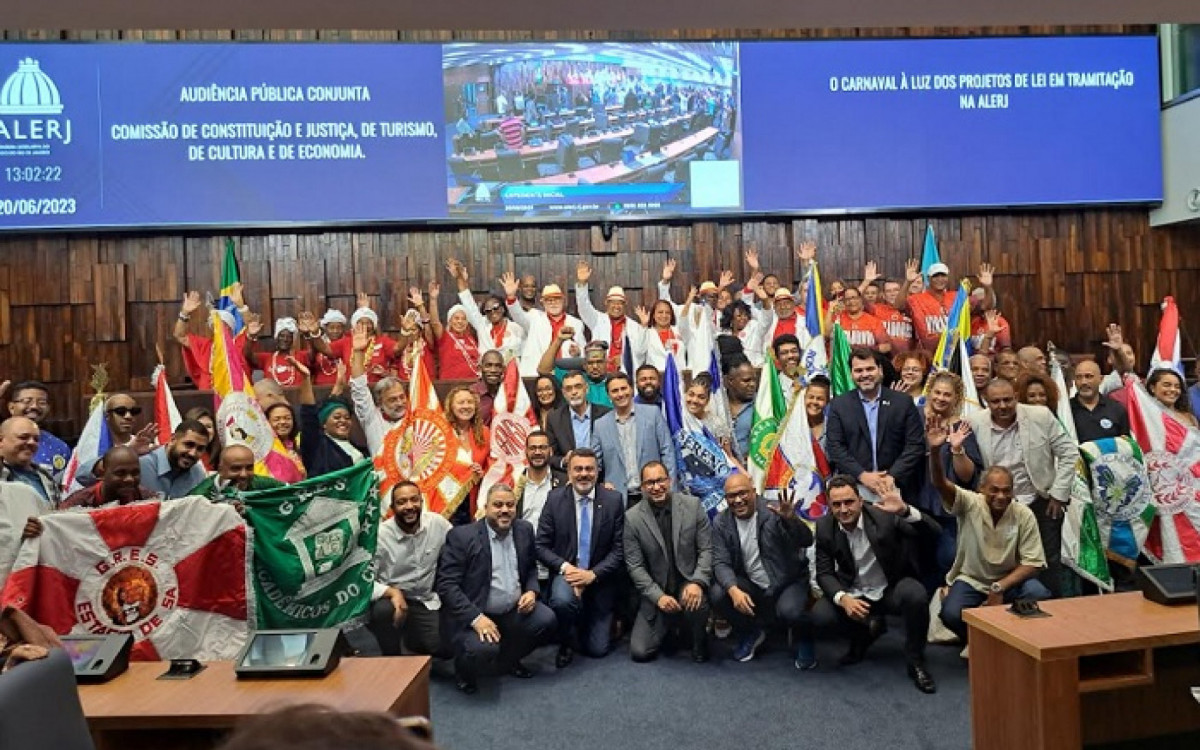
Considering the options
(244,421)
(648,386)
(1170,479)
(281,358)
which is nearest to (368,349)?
(281,358)

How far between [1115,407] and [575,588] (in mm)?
3451

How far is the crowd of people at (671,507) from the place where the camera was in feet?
14.4

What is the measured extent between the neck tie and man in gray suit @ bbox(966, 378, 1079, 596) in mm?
2178

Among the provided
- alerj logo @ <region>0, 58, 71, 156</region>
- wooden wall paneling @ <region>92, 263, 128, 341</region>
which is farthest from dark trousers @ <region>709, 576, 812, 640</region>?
alerj logo @ <region>0, 58, 71, 156</region>

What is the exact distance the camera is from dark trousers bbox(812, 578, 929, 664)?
428 cm

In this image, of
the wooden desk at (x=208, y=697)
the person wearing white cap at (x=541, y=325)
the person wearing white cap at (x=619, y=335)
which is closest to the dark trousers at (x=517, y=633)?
the wooden desk at (x=208, y=697)

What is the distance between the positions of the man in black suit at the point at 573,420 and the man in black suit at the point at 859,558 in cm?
157

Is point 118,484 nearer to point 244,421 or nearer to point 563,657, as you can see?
point 244,421

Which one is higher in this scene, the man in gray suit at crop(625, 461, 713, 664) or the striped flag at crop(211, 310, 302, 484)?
the striped flag at crop(211, 310, 302, 484)

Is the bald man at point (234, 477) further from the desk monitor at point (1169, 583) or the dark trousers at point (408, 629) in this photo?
the desk monitor at point (1169, 583)

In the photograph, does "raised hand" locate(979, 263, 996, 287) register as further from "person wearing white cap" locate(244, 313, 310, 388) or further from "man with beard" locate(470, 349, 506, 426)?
"person wearing white cap" locate(244, 313, 310, 388)

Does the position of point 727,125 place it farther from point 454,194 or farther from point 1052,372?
point 1052,372

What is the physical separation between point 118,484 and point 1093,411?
17.3 feet

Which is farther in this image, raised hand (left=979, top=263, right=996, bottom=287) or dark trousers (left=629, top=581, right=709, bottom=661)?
raised hand (left=979, top=263, right=996, bottom=287)
